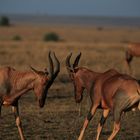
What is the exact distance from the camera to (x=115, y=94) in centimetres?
1245

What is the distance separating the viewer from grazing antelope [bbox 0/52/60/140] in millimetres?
13430

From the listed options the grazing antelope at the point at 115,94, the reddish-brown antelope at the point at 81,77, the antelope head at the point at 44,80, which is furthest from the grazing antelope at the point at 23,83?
the grazing antelope at the point at 115,94

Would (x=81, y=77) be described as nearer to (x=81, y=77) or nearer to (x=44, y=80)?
(x=81, y=77)

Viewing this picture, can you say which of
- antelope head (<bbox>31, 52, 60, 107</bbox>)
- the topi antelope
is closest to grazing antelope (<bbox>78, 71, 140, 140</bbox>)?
the topi antelope

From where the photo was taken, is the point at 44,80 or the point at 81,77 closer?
the point at 44,80

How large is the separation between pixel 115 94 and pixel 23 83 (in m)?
2.38

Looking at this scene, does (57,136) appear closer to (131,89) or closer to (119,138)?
(119,138)

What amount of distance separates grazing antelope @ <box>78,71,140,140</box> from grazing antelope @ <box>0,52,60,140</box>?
0.97 meters

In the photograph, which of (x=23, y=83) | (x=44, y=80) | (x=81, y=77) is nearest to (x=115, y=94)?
(x=81, y=77)

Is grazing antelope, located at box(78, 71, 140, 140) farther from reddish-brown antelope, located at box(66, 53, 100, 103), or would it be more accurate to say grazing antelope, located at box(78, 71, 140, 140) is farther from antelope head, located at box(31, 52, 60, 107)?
antelope head, located at box(31, 52, 60, 107)

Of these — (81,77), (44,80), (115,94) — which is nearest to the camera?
(115,94)

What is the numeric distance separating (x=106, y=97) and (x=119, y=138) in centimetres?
191

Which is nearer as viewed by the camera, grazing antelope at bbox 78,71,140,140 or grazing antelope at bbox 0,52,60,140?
grazing antelope at bbox 78,71,140,140

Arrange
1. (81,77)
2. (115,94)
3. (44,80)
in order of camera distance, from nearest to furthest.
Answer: (115,94) < (44,80) < (81,77)
